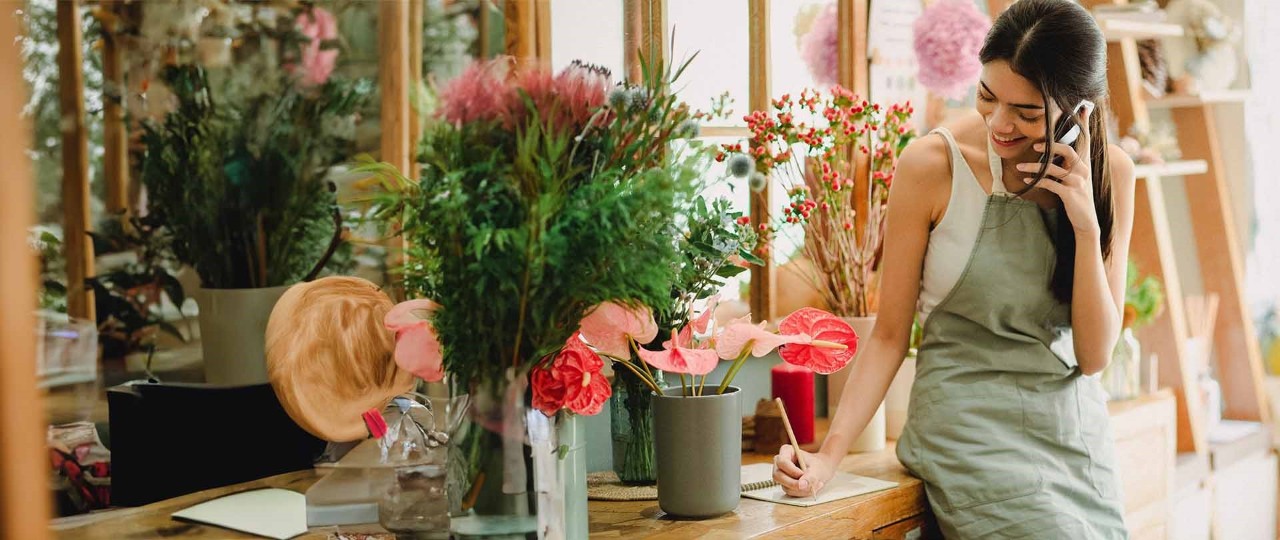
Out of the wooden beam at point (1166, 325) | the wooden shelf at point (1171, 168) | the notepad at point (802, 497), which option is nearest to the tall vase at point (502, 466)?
the notepad at point (802, 497)

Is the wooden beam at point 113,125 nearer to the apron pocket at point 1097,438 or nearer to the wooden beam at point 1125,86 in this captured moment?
the apron pocket at point 1097,438

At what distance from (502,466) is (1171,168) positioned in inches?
99.5

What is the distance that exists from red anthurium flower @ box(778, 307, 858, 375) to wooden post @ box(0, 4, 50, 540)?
103 centimetres

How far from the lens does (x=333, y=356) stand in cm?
140

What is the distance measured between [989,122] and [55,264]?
1.37 meters

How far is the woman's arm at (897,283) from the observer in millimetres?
1822

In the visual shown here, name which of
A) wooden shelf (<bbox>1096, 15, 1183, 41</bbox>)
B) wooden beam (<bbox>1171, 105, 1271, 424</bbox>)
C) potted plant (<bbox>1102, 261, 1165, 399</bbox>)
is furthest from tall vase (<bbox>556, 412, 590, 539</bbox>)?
wooden beam (<bbox>1171, 105, 1271, 424</bbox>)

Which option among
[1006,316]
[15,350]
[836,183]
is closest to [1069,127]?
[1006,316]

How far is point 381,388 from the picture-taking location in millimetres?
1444

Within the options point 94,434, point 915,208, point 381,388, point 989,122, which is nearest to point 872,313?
point 915,208

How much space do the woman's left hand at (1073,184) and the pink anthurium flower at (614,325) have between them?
721 millimetres

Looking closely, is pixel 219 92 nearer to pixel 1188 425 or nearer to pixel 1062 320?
pixel 1062 320

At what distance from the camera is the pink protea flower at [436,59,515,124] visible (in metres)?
1.22

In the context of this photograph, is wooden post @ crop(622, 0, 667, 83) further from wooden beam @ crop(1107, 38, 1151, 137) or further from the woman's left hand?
wooden beam @ crop(1107, 38, 1151, 137)
